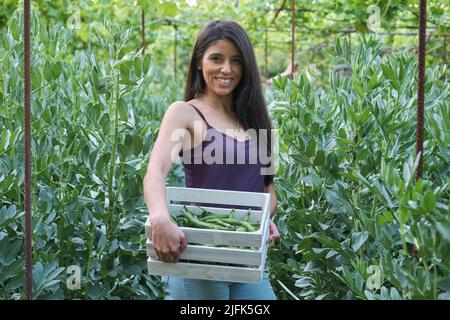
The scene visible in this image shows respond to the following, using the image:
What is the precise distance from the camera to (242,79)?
2.18m

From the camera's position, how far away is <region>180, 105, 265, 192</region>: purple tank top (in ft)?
6.69

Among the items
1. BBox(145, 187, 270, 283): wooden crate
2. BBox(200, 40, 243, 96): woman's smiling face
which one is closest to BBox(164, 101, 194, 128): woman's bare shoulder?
BBox(200, 40, 243, 96): woman's smiling face

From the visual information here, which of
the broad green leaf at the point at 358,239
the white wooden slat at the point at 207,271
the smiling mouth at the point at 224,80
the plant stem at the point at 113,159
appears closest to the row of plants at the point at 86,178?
the plant stem at the point at 113,159

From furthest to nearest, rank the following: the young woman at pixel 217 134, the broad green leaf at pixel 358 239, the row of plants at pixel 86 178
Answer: the row of plants at pixel 86 178 → the broad green leaf at pixel 358 239 → the young woman at pixel 217 134

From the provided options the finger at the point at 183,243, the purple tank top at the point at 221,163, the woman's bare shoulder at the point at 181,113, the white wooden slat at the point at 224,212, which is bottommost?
the finger at the point at 183,243

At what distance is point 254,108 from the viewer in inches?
86.8

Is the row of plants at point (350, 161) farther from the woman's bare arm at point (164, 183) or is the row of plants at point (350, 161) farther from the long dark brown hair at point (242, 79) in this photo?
the woman's bare arm at point (164, 183)

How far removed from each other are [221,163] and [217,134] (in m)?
0.08

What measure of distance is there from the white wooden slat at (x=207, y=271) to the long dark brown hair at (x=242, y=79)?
0.49 m

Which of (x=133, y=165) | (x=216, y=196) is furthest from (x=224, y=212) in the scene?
(x=133, y=165)

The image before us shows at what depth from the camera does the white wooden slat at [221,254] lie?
1829mm

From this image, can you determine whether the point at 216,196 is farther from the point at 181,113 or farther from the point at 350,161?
the point at 350,161

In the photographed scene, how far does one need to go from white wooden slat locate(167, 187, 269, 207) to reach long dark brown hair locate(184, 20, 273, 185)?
26cm
